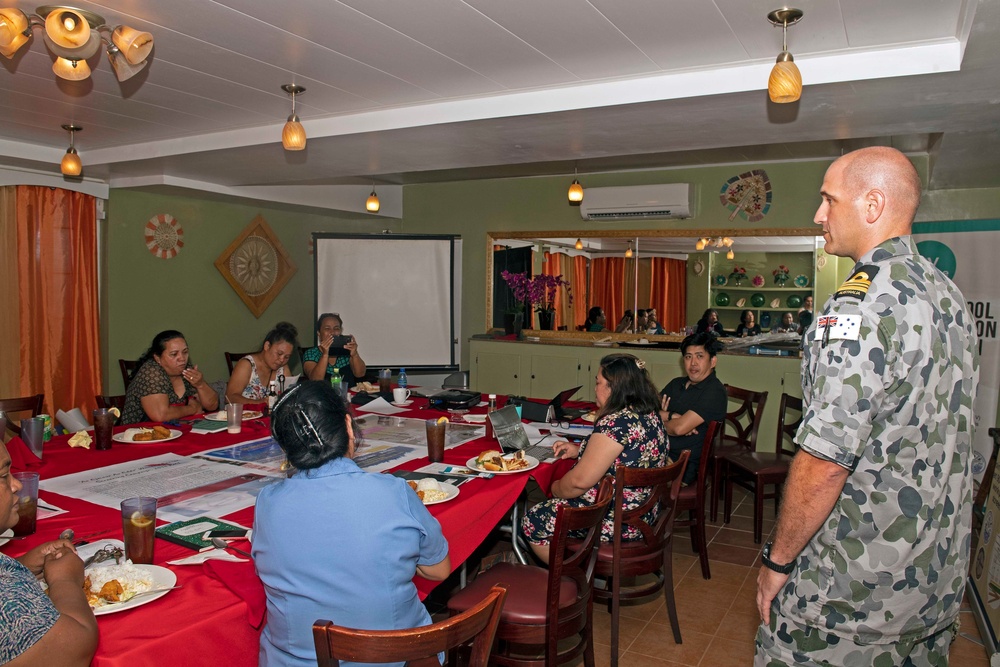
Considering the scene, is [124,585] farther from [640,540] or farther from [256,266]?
[256,266]

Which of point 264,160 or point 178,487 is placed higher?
point 264,160

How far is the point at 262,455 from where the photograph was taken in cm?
271

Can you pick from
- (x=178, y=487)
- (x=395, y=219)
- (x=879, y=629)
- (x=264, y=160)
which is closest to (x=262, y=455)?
(x=178, y=487)

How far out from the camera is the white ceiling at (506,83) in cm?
251

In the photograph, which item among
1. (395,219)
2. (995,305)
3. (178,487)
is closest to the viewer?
(178,487)

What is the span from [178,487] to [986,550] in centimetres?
322

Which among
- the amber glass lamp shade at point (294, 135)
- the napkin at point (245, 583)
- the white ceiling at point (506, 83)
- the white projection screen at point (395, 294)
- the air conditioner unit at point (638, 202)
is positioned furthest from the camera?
the white projection screen at point (395, 294)

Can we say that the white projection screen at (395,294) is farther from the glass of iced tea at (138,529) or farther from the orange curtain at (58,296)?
the glass of iced tea at (138,529)

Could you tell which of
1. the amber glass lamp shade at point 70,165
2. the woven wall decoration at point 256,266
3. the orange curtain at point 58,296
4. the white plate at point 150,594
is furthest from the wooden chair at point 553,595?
the woven wall decoration at point 256,266

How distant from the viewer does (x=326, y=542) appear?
1480 millimetres

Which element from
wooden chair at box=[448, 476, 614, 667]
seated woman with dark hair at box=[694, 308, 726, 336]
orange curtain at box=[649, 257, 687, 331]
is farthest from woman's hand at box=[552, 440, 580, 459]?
orange curtain at box=[649, 257, 687, 331]

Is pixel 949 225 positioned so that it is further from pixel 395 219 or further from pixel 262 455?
pixel 395 219

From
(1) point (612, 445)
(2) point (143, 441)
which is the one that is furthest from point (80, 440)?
(1) point (612, 445)

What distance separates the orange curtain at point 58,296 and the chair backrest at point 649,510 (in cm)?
479
